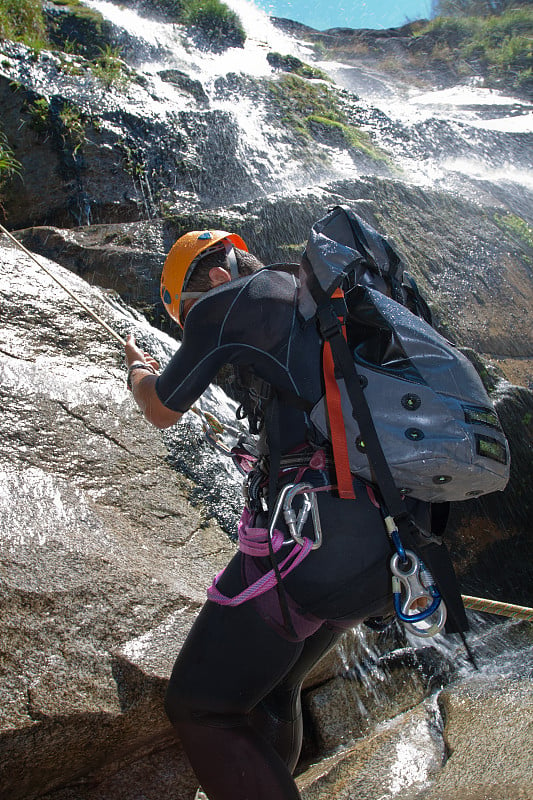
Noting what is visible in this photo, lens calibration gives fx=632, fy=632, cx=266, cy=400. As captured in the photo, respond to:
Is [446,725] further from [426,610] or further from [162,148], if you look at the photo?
[162,148]

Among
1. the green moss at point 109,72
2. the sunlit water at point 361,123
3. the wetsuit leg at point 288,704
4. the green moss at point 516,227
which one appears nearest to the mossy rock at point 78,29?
the sunlit water at point 361,123

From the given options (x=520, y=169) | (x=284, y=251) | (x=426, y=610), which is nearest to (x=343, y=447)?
(x=426, y=610)

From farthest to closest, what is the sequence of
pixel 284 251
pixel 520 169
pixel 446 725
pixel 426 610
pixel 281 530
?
pixel 520 169 → pixel 284 251 → pixel 446 725 → pixel 281 530 → pixel 426 610

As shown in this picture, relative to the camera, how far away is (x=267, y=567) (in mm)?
1729

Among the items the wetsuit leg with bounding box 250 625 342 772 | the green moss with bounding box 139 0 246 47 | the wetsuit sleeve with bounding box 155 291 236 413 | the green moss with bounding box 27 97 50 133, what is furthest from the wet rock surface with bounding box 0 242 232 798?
the green moss with bounding box 139 0 246 47

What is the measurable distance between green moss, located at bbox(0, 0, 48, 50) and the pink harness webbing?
8.52m

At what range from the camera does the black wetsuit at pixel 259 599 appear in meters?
1.67

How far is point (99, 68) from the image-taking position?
8359 millimetres

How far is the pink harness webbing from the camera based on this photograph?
1647 millimetres

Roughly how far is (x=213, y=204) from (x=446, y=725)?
607cm

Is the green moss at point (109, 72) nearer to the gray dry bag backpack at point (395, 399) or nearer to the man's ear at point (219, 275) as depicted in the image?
the man's ear at point (219, 275)

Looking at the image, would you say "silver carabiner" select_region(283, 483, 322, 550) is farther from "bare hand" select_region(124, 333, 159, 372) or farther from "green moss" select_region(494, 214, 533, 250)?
"green moss" select_region(494, 214, 533, 250)

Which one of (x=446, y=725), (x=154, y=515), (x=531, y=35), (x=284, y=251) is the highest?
(x=531, y=35)

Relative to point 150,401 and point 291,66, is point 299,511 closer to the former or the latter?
point 150,401
